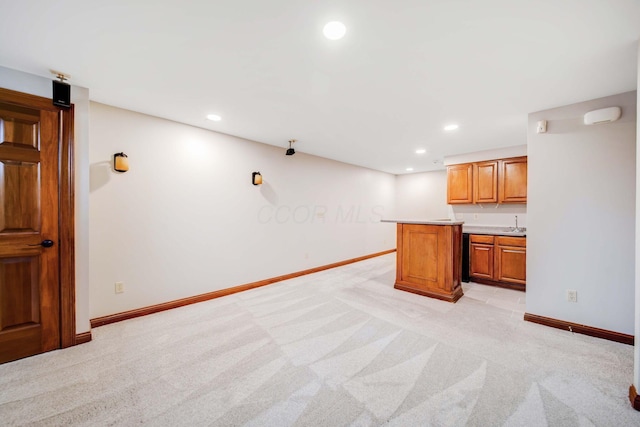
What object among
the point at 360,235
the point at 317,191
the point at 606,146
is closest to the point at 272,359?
the point at 317,191

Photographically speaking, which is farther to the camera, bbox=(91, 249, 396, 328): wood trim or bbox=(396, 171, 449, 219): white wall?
bbox=(396, 171, 449, 219): white wall

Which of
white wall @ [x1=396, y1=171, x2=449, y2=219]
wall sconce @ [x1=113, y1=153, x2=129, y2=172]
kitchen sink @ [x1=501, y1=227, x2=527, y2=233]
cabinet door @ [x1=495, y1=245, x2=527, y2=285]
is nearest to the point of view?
wall sconce @ [x1=113, y1=153, x2=129, y2=172]

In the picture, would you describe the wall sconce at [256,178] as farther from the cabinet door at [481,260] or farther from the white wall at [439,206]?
the white wall at [439,206]

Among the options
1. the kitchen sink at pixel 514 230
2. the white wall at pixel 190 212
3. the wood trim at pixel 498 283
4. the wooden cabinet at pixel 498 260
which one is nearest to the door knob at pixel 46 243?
the white wall at pixel 190 212

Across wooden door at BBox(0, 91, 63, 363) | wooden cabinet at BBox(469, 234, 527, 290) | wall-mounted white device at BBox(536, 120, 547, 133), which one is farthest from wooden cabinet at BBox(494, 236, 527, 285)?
wooden door at BBox(0, 91, 63, 363)

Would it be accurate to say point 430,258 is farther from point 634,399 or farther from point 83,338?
point 83,338

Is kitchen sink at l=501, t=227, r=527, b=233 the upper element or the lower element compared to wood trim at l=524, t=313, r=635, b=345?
upper

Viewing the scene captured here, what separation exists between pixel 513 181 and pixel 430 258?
217 centimetres

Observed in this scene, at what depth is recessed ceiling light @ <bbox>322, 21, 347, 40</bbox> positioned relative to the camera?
1510 millimetres

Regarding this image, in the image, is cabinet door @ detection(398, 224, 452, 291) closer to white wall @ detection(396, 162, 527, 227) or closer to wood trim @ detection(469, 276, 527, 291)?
wood trim @ detection(469, 276, 527, 291)

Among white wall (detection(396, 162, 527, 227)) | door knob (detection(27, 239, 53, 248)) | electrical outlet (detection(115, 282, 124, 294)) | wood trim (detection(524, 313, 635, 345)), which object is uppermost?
white wall (detection(396, 162, 527, 227))

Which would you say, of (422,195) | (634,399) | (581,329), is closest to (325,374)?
(634,399)

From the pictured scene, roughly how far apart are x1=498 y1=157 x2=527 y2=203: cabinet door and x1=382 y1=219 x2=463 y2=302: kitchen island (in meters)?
1.36

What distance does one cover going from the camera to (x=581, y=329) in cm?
251
